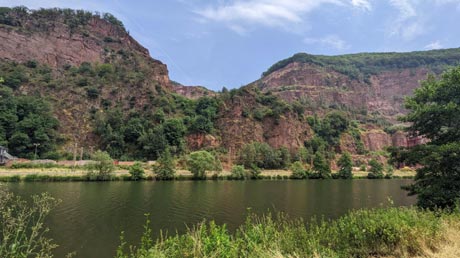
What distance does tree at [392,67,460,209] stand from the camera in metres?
14.1

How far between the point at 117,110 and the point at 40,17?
66933 mm

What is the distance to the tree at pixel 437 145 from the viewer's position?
14070mm

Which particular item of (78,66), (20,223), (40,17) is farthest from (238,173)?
(40,17)

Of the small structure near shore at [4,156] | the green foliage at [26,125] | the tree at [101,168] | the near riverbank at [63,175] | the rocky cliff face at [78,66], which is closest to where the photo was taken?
the near riverbank at [63,175]

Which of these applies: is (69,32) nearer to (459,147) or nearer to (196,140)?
(196,140)

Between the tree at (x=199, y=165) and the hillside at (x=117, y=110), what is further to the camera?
the hillside at (x=117, y=110)

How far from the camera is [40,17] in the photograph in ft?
405

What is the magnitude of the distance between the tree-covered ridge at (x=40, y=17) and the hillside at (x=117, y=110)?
41cm

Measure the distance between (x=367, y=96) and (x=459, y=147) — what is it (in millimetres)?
192220

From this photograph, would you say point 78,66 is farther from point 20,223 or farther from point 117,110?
point 20,223

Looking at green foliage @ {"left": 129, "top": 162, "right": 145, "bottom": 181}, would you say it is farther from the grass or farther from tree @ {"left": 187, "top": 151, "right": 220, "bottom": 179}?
the grass

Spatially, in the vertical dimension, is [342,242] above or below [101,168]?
below

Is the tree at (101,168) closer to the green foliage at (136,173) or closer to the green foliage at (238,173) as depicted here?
the green foliage at (136,173)

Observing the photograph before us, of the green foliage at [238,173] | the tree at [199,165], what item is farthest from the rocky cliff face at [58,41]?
the green foliage at [238,173]
